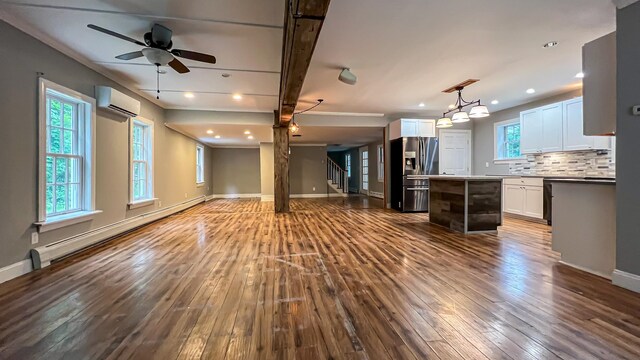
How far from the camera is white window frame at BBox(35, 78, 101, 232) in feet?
9.86

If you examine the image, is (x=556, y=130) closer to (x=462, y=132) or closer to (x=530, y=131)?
(x=530, y=131)

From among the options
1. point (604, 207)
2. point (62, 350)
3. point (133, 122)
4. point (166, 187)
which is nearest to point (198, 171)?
point (166, 187)

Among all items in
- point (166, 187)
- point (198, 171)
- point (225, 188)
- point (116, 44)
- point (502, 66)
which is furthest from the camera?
point (225, 188)

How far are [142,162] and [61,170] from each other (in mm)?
2027

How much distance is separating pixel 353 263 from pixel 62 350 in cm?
241

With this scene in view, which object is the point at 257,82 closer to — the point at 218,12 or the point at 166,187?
the point at 218,12

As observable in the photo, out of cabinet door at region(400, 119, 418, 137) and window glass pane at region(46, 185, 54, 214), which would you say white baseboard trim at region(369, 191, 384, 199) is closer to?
cabinet door at region(400, 119, 418, 137)

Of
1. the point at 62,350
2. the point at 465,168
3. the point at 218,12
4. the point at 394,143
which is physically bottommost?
the point at 62,350

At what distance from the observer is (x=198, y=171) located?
9648 mm

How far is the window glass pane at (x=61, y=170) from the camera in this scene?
346 centimetres

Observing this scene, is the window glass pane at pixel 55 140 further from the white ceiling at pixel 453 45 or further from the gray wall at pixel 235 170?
the gray wall at pixel 235 170

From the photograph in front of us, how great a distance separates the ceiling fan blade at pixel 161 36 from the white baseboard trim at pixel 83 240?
8.62 feet

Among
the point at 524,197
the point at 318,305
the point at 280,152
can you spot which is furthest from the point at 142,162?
the point at 524,197

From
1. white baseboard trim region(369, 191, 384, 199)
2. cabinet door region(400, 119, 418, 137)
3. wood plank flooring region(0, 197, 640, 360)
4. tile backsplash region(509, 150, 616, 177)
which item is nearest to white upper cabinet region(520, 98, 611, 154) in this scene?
tile backsplash region(509, 150, 616, 177)
